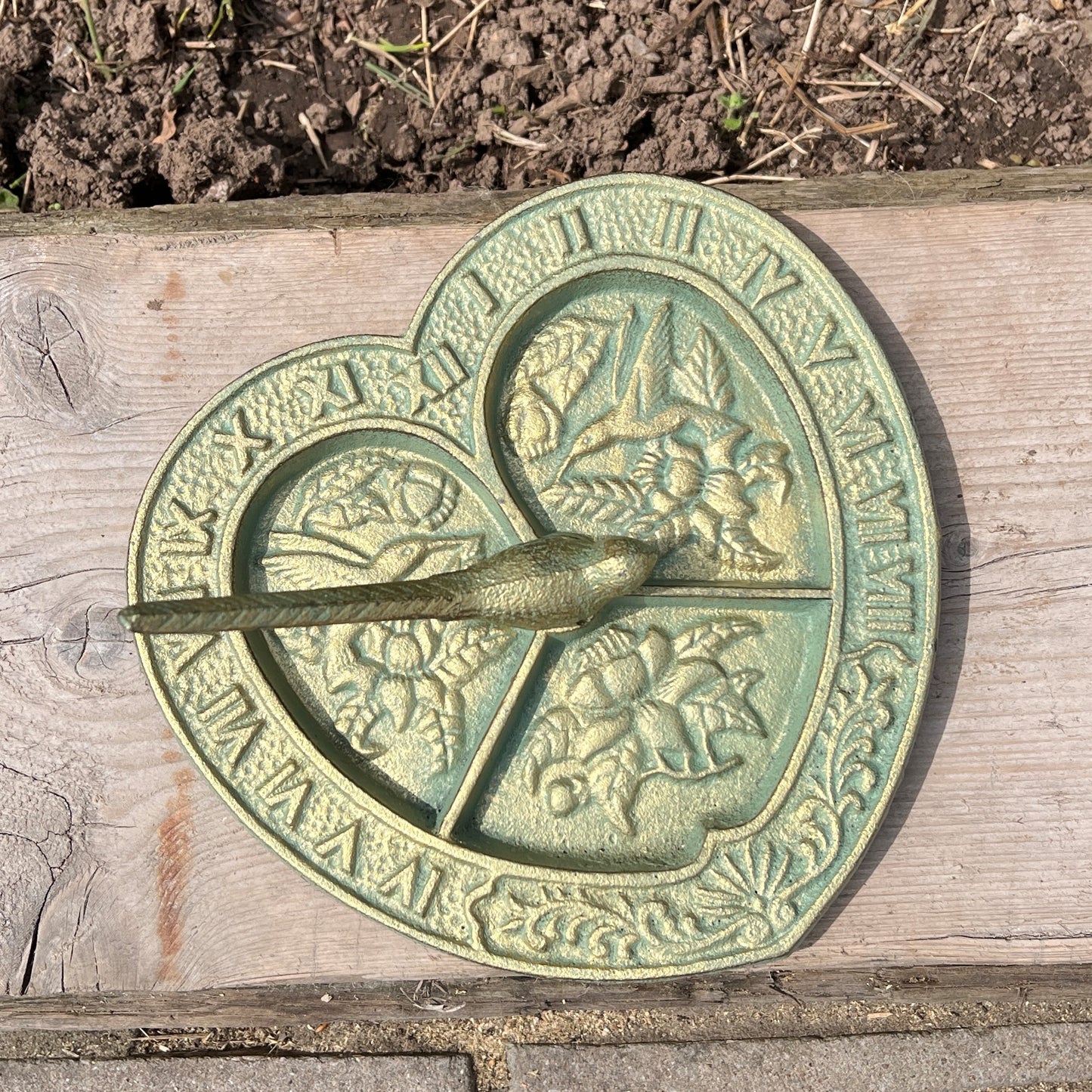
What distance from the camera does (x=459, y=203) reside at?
5.55 feet

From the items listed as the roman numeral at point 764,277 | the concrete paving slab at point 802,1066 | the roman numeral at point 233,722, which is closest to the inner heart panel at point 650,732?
the roman numeral at point 233,722

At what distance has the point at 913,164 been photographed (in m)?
1.90

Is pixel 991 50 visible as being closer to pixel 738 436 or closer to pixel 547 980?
pixel 738 436

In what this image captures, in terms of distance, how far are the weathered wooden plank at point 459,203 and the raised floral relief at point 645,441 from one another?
0.30m

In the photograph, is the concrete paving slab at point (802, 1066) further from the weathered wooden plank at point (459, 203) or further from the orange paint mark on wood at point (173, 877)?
the weathered wooden plank at point (459, 203)

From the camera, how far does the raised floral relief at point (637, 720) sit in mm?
1568

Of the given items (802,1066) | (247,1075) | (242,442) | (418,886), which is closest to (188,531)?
(242,442)

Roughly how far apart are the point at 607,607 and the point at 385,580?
0.38 meters

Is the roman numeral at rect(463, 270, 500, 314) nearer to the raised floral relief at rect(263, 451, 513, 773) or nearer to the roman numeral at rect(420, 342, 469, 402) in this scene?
the roman numeral at rect(420, 342, 469, 402)

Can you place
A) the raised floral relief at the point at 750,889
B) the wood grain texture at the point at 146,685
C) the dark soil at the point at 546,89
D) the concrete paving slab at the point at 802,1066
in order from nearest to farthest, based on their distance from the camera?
the raised floral relief at the point at 750,889 → the wood grain texture at the point at 146,685 → the dark soil at the point at 546,89 → the concrete paving slab at the point at 802,1066

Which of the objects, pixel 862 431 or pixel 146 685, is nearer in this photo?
pixel 862 431

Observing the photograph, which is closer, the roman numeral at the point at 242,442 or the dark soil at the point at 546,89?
the roman numeral at the point at 242,442

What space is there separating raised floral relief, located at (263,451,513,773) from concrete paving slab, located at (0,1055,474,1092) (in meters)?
0.85

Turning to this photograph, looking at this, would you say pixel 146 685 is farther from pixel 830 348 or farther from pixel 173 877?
pixel 830 348
